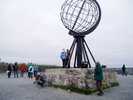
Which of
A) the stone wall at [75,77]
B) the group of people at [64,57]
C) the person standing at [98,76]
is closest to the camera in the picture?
the person standing at [98,76]

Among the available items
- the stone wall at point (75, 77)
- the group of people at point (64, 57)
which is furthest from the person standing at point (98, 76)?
the group of people at point (64, 57)

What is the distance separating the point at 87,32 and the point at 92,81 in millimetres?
4653

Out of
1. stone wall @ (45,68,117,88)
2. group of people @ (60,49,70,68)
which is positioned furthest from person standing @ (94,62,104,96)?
group of people @ (60,49,70,68)

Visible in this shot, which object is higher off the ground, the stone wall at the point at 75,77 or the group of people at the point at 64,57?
the group of people at the point at 64,57

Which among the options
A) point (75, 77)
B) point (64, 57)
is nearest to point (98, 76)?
point (75, 77)

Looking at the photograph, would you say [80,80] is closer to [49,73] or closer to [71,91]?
[71,91]

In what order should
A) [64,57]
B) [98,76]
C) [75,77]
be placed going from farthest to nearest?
[64,57] → [75,77] → [98,76]

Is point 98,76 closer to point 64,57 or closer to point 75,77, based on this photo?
point 75,77

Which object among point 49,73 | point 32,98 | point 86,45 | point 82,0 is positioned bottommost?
point 32,98

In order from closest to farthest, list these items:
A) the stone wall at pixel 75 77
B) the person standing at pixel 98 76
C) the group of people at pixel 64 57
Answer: the person standing at pixel 98 76 → the stone wall at pixel 75 77 → the group of people at pixel 64 57

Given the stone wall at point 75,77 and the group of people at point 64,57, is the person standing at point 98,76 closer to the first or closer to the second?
the stone wall at point 75,77

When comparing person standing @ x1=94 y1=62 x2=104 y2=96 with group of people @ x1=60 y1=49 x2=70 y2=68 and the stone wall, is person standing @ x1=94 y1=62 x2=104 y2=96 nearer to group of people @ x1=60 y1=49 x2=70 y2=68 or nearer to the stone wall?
the stone wall

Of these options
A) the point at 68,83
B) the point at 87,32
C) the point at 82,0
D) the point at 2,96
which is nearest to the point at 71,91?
the point at 68,83

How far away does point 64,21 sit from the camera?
18266 millimetres
